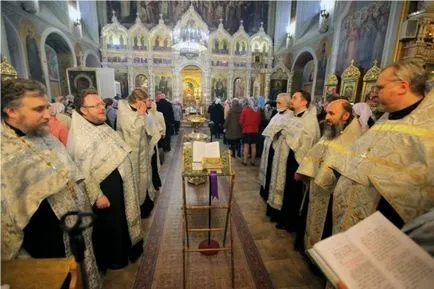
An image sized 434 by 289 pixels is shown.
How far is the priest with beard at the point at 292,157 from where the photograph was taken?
2.83m

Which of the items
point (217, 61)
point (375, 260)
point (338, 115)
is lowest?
point (375, 260)

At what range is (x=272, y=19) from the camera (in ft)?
55.3

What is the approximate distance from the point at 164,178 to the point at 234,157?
8.17ft

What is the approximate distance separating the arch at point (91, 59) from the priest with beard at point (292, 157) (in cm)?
1367

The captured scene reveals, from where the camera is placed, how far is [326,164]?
1.95 m

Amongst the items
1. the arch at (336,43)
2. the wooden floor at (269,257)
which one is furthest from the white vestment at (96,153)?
the arch at (336,43)

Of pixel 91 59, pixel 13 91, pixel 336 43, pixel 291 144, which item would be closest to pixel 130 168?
pixel 13 91

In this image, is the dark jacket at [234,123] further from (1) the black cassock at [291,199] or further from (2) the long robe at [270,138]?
(1) the black cassock at [291,199]

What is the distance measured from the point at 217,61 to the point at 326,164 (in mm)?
16143

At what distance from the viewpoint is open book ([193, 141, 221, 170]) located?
6.71 feet

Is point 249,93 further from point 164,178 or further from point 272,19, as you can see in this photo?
point 164,178

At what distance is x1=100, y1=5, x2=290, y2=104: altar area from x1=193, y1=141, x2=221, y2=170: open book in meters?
13.9

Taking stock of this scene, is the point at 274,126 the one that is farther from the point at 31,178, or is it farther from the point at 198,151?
the point at 31,178

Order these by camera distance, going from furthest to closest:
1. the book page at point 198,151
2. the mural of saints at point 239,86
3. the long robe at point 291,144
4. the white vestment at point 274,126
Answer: the mural of saints at point 239,86, the white vestment at point 274,126, the long robe at point 291,144, the book page at point 198,151
